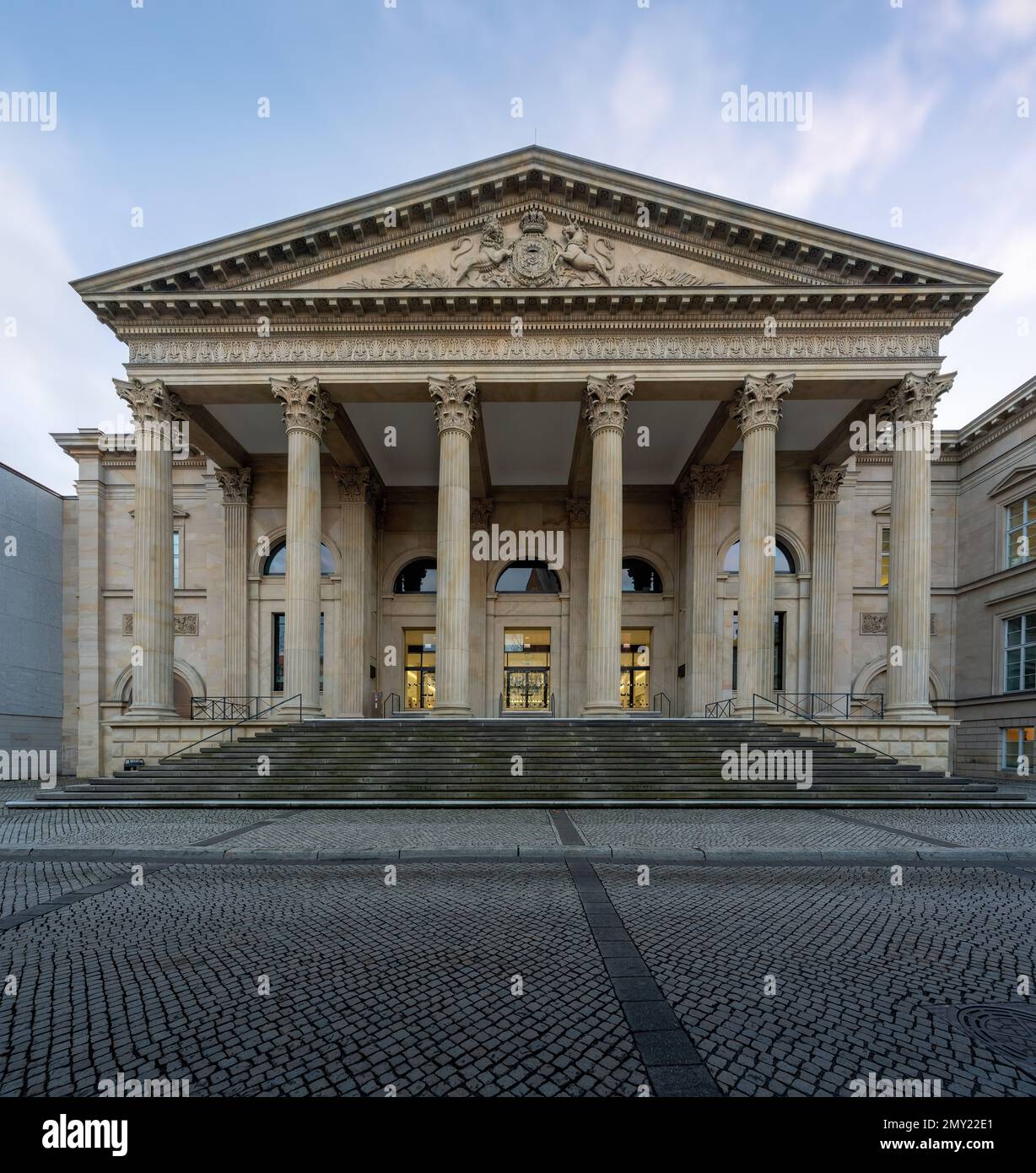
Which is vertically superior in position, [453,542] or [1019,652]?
[453,542]

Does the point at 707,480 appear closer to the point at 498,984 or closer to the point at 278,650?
the point at 278,650

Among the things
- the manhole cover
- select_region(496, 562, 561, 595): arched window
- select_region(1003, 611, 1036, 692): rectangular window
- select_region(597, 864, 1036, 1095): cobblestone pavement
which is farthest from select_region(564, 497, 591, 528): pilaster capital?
the manhole cover

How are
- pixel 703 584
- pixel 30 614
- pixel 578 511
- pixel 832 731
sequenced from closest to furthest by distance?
pixel 832 731 < pixel 703 584 < pixel 578 511 < pixel 30 614

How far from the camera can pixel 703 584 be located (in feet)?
83.1

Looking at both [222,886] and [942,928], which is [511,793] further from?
[942,928]

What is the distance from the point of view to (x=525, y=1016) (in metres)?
4.04

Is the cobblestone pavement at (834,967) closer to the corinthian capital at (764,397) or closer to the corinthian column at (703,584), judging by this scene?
the corinthian capital at (764,397)

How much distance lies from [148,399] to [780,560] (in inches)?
980

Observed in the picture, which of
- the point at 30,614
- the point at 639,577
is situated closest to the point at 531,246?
the point at 639,577

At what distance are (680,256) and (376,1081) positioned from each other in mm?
22246

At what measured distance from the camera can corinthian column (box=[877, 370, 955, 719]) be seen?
1916 centimetres

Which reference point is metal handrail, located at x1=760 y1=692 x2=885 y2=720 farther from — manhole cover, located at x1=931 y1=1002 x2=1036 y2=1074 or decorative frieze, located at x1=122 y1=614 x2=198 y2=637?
decorative frieze, located at x1=122 y1=614 x2=198 y2=637

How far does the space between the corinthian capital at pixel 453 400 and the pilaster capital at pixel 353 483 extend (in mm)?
6913
